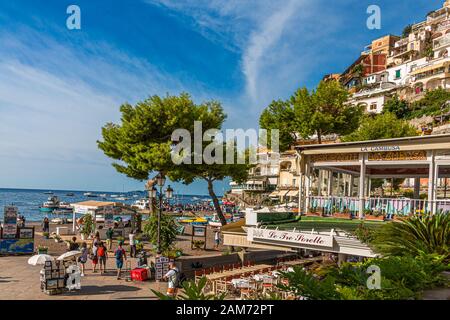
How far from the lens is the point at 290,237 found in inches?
555

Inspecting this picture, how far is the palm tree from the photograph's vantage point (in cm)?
955

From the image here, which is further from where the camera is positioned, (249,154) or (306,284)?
(249,154)

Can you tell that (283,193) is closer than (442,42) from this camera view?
Yes

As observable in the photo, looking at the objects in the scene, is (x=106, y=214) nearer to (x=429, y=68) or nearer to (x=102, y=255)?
(x=102, y=255)

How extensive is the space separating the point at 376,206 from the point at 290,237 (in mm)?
4199

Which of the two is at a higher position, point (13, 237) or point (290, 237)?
point (290, 237)

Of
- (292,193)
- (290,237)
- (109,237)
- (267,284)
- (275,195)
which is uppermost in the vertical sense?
(290,237)

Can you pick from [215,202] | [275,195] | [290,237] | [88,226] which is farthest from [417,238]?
[275,195]

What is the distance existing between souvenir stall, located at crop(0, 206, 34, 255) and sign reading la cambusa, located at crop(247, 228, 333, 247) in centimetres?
1517

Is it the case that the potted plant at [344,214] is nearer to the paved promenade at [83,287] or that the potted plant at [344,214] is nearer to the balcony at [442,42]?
the paved promenade at [83,287]

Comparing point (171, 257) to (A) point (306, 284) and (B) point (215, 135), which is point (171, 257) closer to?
(A) point (306, 284)
